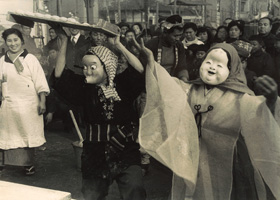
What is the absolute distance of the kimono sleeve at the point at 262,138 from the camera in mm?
2662

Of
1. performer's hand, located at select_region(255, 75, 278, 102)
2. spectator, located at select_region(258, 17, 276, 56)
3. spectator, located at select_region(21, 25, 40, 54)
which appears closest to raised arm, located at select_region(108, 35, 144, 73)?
performer's hand, located at select_region(255, 75, 278, 102)

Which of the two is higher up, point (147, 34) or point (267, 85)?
point (147, 34)

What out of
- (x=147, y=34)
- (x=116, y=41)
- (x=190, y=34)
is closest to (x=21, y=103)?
(x=116, y=41)

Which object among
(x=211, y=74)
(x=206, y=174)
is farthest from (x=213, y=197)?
(x=211, y=74)

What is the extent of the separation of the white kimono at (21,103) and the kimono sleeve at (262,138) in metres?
2.72

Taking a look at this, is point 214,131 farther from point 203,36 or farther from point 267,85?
point 203,36

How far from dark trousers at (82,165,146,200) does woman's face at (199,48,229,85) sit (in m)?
0.87

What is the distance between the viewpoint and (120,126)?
3.05 metres

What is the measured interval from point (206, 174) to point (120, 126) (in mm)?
744

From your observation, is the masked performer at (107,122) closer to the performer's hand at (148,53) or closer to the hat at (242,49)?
the performer's hand at (148,53)

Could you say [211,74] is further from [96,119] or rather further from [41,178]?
[41,178]

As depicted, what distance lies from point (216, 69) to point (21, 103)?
2.72 meters

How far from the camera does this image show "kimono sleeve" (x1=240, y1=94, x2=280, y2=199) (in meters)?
2.66

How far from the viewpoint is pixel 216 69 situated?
9.11 ft
